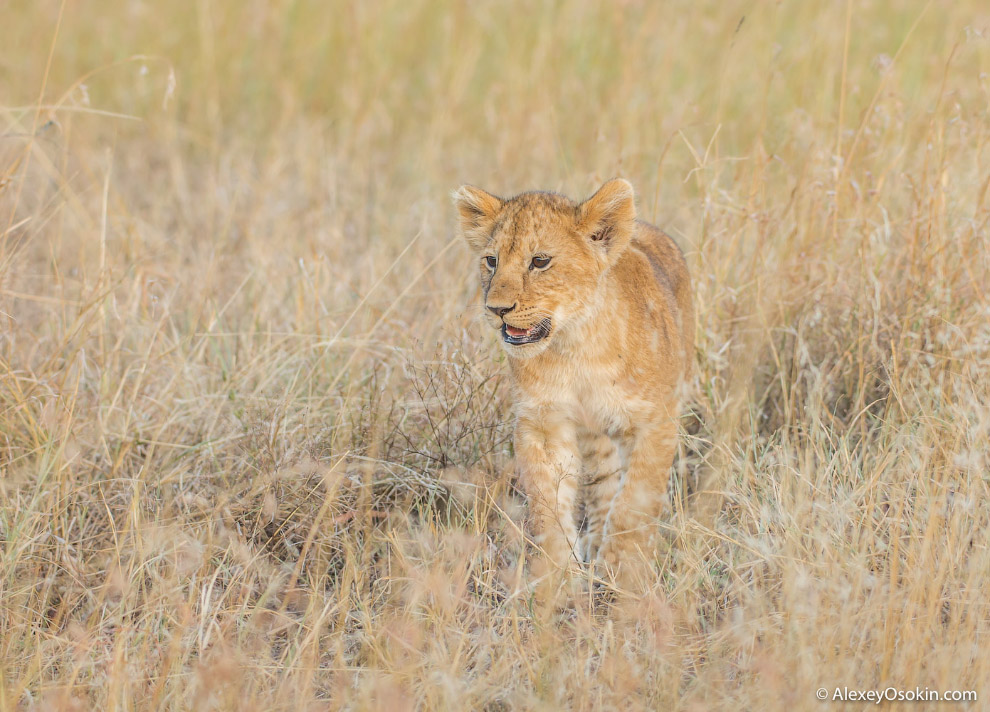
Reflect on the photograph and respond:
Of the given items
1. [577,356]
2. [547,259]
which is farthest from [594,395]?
[547,259]

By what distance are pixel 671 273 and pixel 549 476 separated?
1163 millimetres

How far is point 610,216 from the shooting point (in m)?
3.84

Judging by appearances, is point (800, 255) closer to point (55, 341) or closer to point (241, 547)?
point (241, 547)

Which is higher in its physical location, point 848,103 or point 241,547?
point 848,103

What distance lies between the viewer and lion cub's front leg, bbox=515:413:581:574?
3.80m

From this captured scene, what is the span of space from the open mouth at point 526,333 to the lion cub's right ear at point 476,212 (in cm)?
48

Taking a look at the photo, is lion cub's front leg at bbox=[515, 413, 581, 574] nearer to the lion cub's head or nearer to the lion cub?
the lion cub

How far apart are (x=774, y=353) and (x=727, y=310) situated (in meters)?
0.43

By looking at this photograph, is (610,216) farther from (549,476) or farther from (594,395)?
(549,476)

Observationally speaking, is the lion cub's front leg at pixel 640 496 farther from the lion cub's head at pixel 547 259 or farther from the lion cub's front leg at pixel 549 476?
the lion cub's head at pixel 547 259

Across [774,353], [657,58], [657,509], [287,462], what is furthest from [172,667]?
[657,58]

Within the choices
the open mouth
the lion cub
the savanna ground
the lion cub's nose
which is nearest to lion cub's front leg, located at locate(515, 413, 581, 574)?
the lion cub

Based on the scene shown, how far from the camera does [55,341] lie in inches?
183

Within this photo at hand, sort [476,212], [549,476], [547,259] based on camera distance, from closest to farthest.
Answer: [547,259] < [549,476] < [476,212]
